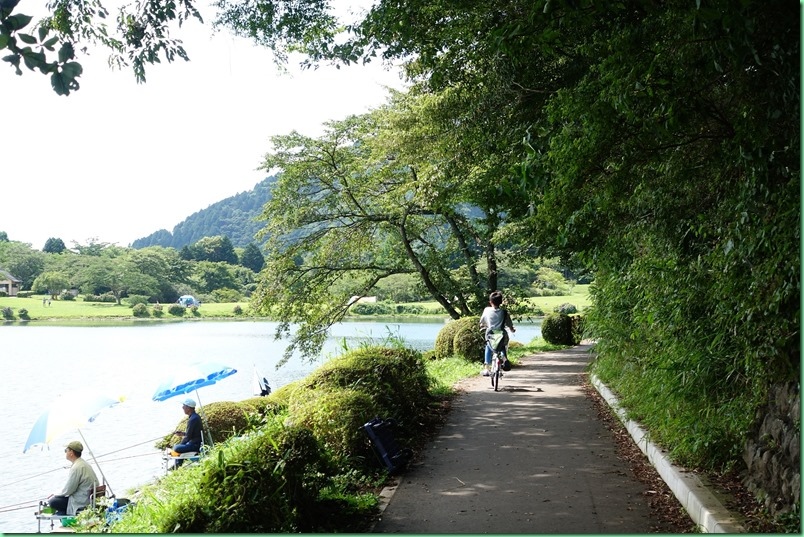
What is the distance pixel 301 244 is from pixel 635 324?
1624cm

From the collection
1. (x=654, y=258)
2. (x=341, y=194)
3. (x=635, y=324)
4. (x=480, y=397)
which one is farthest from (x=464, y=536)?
(x=341, y=194)

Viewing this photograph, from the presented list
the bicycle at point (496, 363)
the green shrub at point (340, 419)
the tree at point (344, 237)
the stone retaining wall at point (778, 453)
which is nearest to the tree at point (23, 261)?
the tree at point (344, 237)

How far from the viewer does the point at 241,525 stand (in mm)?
4625

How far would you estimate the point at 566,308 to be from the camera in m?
35.5

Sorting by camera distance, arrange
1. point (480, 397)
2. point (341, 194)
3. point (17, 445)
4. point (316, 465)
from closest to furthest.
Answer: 1. point (316, 465)
2. point (480, 397)
3. point (17, 445)
4. point (341, 194)

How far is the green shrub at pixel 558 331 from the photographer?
101ft

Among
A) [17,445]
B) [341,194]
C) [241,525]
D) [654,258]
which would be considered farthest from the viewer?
[341,194]

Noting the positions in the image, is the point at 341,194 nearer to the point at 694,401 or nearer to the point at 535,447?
the point at 535,447

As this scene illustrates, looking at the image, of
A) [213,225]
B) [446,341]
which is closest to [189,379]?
[446,341]

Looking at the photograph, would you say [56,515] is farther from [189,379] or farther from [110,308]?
[110,308]

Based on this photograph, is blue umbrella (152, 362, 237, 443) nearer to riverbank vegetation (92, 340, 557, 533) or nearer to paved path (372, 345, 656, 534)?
riverbank vegetation (92, 340, 557, 533)

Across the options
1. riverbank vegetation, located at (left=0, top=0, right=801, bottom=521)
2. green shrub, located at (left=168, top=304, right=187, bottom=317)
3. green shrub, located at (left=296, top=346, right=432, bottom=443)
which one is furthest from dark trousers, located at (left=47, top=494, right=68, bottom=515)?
green shrub, located at (left=168, top=304, right=187, bottom=317)

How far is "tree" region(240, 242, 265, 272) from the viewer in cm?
3233

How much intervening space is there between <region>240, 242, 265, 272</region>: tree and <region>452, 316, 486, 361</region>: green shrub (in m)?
13.2
